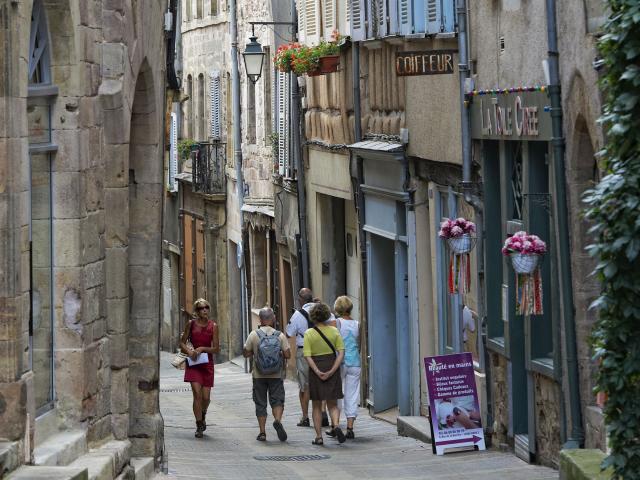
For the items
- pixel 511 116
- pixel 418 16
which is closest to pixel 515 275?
pixel 511 116

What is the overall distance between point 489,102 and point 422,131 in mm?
2986

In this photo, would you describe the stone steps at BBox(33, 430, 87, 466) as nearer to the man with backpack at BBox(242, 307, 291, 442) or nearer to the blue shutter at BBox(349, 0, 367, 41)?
the man with backpack at BBox(242, 307, 291, 442)

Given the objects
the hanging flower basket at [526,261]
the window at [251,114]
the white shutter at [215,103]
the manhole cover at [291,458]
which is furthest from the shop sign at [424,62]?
the white shutter at [215,103]

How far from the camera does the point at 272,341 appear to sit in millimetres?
17078

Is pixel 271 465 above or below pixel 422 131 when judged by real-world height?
below

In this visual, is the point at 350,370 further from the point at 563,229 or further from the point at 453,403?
the point at 563,229

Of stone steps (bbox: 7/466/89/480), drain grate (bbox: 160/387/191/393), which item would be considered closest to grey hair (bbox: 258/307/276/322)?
stone steps (bbox: 7/466/89/480)

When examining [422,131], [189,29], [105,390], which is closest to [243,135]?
[189,29]

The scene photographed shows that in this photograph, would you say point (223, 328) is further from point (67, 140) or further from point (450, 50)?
point (67, 140)

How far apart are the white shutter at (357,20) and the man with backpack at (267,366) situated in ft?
17.5

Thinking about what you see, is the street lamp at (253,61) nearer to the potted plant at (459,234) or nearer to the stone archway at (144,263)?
the potted plant at (459,234)

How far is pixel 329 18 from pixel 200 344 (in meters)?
7.52

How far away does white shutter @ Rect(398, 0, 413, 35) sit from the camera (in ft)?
61.6

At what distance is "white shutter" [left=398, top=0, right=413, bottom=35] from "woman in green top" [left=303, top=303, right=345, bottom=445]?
3805mm
